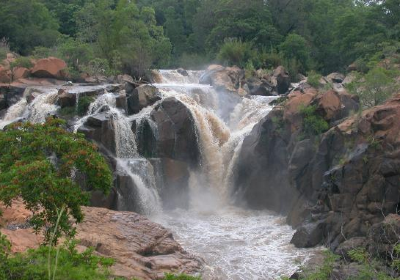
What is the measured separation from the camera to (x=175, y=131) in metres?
19.8

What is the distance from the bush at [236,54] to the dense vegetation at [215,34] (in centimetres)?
7

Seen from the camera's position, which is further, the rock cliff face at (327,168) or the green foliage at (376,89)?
the green foliage at (376,89)

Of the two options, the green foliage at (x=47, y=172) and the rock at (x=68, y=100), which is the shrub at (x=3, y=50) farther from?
the green foliage at (x=47, y=172)

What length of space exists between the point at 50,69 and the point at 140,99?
7.34 m

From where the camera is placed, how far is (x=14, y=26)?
36.2 metres

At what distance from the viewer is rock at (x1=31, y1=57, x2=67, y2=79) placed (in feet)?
82.7

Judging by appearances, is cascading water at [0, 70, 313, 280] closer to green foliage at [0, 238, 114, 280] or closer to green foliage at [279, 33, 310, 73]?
green foliage at [0, 238, 114, 280]

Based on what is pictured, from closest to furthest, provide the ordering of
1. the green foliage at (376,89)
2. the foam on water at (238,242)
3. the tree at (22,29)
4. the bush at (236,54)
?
the foam on water at (238,242) → the green foliage at (376,89) → the bush at (236,54) → the tree at (22,29)

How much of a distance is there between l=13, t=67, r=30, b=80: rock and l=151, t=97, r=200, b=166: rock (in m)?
8.92

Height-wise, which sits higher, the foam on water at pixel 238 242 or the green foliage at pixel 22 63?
the green foliage at pixel 22 63

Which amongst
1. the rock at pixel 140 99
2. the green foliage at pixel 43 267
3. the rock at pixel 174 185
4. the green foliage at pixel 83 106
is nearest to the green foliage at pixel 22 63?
the rock at pixel 140 99

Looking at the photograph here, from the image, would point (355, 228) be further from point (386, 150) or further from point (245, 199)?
point (245, 199)

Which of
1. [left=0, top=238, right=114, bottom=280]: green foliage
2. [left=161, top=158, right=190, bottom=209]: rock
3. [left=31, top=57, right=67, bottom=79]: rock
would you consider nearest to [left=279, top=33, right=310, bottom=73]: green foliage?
[left=31, top=57, right=67, bottom=79]: rock

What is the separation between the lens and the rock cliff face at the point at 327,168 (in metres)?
13.8
